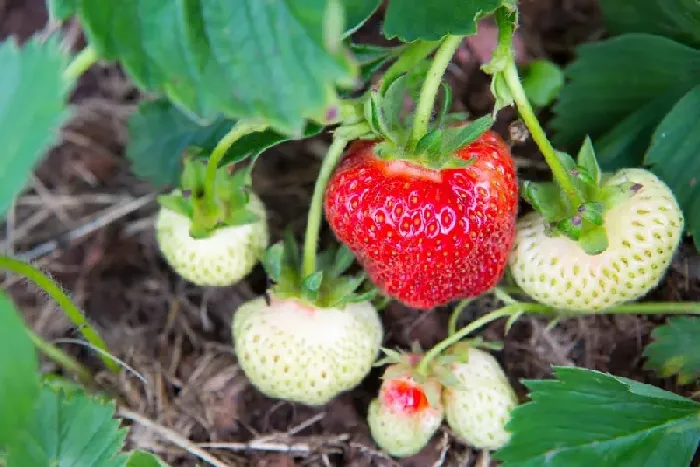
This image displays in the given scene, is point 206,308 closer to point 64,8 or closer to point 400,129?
point 400,129

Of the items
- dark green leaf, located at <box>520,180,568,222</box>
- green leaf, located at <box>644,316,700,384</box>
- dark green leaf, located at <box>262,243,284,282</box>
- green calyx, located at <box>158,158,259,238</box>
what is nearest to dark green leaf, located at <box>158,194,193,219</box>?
green calyx, located at <box>158,158,259,238</box>

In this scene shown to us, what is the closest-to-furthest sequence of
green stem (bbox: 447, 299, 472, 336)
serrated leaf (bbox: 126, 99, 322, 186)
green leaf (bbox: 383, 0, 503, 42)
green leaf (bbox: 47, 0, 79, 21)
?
green leaf (bbox: 47, 0, 79, 21) < green leaf (bbox: 383, 0, 503, 42) < green stem (bbox: 447, 299, 472, 336) < serrated leaf (bbox: 126, 99, 322, 186)

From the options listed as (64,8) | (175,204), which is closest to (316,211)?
(175,204)

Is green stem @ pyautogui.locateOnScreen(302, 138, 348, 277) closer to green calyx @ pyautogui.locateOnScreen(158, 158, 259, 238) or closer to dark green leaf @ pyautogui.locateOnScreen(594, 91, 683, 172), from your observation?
green calyx @ pyautogui.locateOnScreen(158, 158, 259, 238)

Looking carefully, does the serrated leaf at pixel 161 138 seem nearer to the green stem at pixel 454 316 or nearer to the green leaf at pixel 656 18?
the green stem at pixel 454 316

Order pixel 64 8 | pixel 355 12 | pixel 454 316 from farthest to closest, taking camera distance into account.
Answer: pixel 454 316, pixel 355 12, pixel 64 8
